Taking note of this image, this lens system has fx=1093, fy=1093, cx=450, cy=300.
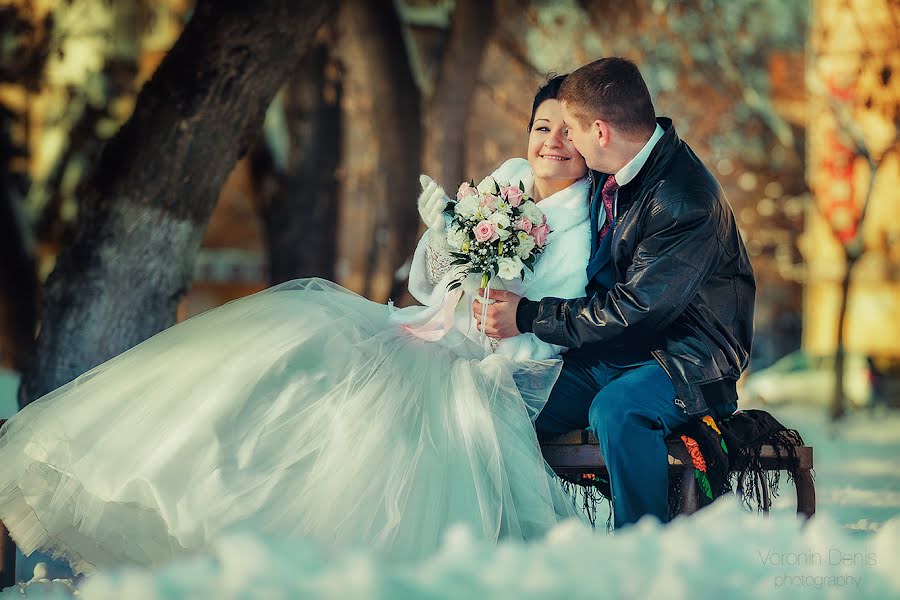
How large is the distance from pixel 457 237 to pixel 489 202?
0.21 meters

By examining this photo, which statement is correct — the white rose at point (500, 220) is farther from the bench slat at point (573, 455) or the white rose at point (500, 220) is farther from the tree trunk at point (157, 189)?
the tree trunk at point (157, 189)

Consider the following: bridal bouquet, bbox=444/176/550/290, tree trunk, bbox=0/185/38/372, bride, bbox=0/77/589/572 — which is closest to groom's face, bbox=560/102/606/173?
bridal bouquet, bbox=444/176/550/290

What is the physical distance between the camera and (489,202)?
16.1ft

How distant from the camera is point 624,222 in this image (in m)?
4.82

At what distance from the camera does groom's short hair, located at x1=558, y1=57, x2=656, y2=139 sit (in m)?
4.87

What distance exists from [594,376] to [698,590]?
1.97 meters

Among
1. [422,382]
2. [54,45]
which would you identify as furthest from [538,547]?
[54,45]

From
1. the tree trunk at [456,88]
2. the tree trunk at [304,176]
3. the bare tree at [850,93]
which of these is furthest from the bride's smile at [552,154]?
the bare tree at [850,93]

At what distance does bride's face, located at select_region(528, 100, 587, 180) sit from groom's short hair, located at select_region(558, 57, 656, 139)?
0.35m

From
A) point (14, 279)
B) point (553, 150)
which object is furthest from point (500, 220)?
point (14, 279)

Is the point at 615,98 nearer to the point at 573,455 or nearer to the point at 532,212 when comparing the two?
the point at 532,212

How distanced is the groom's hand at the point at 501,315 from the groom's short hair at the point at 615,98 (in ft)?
2.83

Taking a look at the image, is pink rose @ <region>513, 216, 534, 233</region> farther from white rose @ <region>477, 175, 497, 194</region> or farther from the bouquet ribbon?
the bouquet ribbon

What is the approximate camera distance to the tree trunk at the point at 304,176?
1268cm
